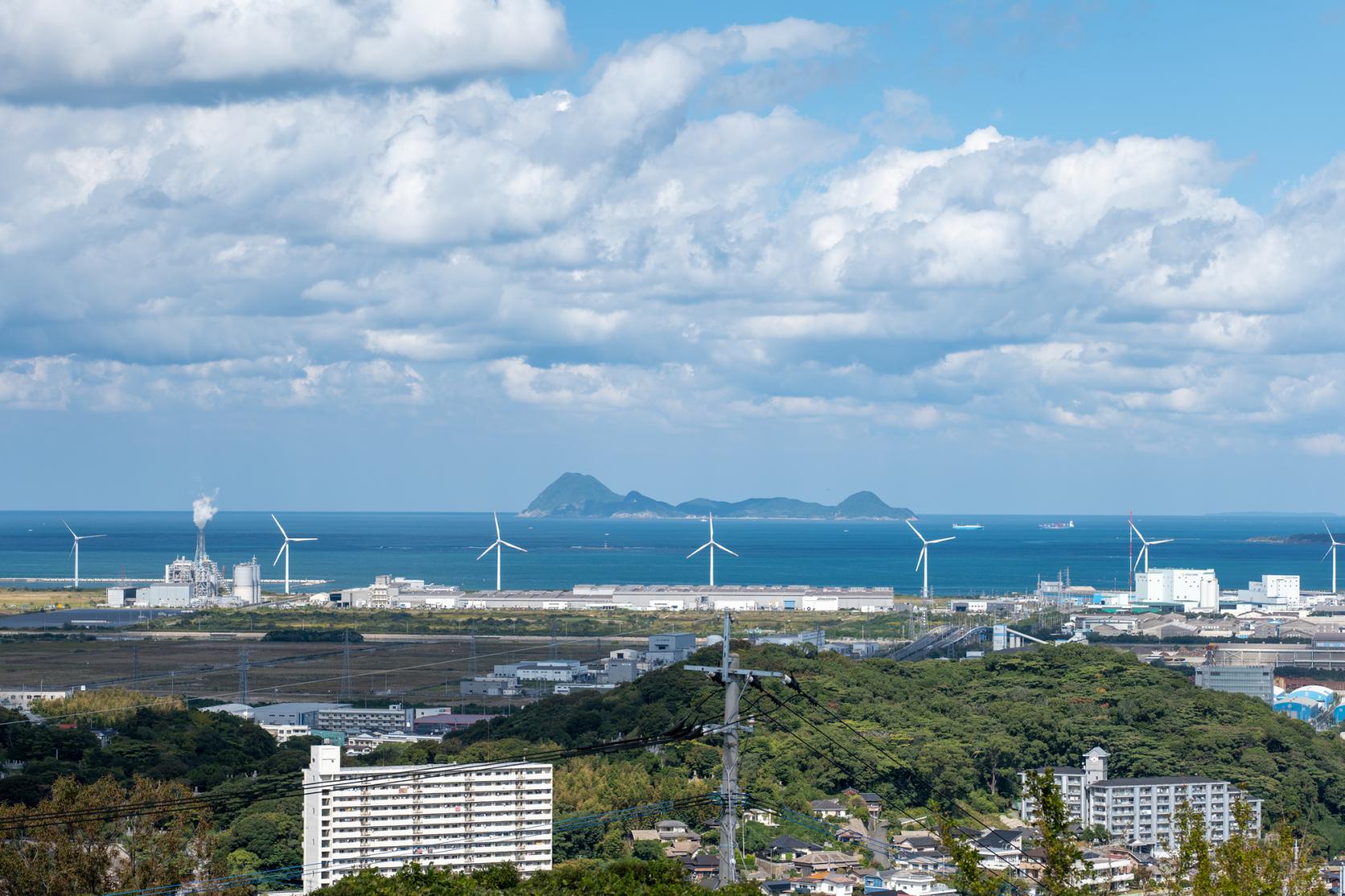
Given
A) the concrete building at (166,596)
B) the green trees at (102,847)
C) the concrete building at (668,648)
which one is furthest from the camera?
the concrete building at (166,596)

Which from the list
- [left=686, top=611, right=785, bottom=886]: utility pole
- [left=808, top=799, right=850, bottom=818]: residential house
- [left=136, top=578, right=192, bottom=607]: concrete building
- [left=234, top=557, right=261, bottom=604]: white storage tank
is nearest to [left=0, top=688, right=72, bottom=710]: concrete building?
[left=808, top=799, right=850, bottom=818]: residential house

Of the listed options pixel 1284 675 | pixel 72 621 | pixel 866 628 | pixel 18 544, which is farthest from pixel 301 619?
pixel 18 544

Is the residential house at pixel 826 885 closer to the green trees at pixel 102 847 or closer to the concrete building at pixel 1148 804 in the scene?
the concrete building at pixel 1148 804

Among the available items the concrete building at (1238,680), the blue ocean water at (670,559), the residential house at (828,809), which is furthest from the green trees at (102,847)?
the blue ocean water at (670,559)

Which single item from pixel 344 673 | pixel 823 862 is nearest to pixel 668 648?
pixel 344 673

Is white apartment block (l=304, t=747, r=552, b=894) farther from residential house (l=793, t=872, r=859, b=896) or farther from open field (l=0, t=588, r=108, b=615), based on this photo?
open field (l=0, t=588, r=108, b=615)

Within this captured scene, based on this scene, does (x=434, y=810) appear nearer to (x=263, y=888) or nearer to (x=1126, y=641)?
(x=263, y=888)
